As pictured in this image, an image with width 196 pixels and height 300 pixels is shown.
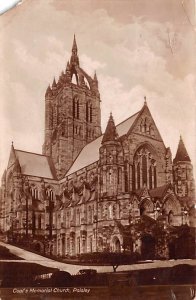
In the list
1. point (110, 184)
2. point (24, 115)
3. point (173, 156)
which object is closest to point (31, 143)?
point (24, 115)

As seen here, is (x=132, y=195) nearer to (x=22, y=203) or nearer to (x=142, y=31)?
(x=22, y=203)

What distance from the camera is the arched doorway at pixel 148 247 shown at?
16.7 ft

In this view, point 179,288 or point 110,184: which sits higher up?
point 110,184

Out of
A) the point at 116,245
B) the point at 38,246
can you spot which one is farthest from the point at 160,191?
the point at 38,246

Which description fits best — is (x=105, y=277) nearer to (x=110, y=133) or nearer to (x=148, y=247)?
(x=148, y=247)

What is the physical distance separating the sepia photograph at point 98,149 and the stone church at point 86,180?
0.01 metres

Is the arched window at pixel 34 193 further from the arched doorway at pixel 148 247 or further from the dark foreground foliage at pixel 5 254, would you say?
the arched doorway at pixel 148 247

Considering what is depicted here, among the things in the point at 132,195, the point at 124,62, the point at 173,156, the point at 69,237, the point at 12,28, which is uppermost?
the point at 12,28

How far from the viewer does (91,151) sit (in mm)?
5617

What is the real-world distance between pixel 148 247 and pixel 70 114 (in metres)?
1.60

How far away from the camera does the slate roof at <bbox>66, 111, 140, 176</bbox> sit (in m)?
5.44

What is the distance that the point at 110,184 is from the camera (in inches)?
212

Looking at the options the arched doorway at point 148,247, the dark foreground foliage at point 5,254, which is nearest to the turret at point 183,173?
the arched doorway at point 148,247

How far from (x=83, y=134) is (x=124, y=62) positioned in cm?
86
